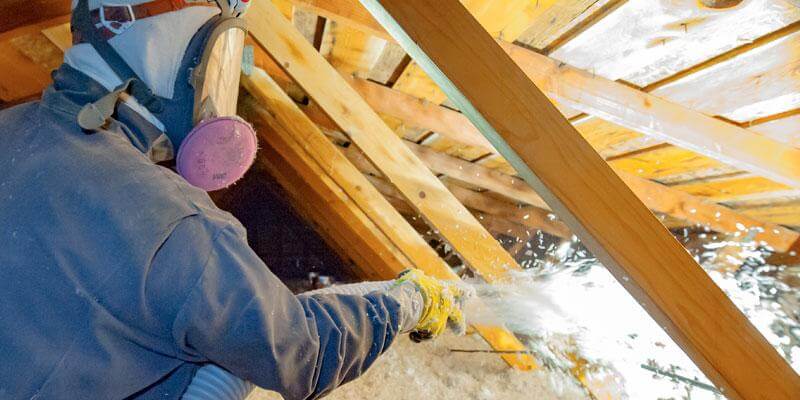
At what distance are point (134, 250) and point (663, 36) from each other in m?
1.73

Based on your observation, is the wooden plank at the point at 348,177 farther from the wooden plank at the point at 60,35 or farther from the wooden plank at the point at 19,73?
the wooden plank at the point at 19,73

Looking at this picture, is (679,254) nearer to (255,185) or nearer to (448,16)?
(448,16)

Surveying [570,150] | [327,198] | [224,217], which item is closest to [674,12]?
[570,150]

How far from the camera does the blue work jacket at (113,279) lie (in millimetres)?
754

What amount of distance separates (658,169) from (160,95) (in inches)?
115

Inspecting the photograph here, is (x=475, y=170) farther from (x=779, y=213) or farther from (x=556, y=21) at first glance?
(x=556, y=21)

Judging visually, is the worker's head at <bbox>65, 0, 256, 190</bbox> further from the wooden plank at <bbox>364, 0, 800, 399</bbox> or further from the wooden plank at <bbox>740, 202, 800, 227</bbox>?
the wooden plank at <bbox>740, 202, 800, 227</bbox>

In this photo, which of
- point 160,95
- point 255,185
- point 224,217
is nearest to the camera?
point 224,217

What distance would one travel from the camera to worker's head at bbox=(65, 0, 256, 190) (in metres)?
0.99

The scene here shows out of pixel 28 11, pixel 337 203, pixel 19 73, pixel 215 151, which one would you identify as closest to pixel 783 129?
pixel 215 151

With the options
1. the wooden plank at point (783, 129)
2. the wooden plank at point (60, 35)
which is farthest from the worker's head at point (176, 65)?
the wooden plank at point (783, 129)

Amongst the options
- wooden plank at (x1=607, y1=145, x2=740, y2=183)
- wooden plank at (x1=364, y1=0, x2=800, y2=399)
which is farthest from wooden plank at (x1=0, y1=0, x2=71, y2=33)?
wooden plank at (x1=607, y1=145, x2=740, y2=183)

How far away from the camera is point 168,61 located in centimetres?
104

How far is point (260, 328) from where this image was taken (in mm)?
833
